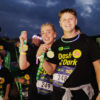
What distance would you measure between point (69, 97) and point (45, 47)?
0.69m

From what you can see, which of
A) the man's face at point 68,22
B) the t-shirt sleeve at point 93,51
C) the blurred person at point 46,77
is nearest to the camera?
the t-shirt sleeve at point 93,51

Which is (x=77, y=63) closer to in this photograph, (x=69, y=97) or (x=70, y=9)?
(x=69, y=97)

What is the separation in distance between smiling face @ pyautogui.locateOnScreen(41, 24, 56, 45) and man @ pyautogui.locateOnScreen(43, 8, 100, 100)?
0.43 meters

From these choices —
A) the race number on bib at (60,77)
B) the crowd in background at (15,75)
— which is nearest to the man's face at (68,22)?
the race number on bib at (60,77)

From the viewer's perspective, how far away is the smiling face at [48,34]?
285 centimetres

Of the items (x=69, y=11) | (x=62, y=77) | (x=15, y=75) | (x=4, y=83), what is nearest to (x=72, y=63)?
(x=62, y=77)

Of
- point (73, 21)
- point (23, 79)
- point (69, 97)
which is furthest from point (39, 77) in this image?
point (23, 79)

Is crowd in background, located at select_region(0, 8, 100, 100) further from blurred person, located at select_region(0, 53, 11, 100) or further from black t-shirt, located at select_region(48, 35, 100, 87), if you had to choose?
black t-shirt, located at select_region(48, 35, 100, 87)

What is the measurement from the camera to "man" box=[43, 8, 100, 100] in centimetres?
220

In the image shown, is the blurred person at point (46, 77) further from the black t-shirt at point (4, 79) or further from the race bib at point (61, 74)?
the black t-shirt at point (4, 79)

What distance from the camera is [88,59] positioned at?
2.24 metres

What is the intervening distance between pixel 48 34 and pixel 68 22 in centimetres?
57

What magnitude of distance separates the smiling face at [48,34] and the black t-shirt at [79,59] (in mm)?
552

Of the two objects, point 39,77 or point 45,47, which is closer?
point 45,47
